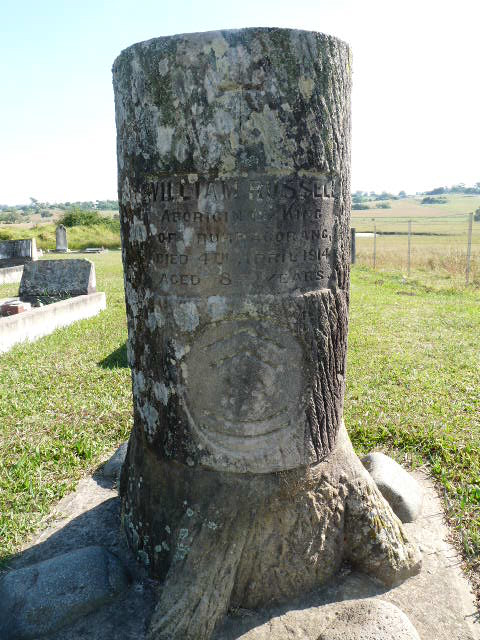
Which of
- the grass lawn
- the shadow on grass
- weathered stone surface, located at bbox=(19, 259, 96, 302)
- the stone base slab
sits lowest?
the grass lawn

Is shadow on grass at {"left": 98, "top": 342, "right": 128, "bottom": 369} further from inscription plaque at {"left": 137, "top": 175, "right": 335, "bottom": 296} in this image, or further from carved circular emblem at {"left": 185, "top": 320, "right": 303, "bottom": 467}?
inscription plaque at {"left": 137, "top": 175, "right": 335, "bottom": 296}

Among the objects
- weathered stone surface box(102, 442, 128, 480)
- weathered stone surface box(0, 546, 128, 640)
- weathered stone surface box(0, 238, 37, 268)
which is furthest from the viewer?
weathered stone surface box(0, 238, 37, 268)

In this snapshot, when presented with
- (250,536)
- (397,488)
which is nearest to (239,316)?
(250,536)

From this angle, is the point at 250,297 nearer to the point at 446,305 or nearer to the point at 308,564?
the point at 308,564

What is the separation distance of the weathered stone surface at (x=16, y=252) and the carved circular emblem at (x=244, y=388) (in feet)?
47.7

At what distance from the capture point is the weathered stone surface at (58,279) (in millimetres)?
10117

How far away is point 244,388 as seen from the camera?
2354 millimetres

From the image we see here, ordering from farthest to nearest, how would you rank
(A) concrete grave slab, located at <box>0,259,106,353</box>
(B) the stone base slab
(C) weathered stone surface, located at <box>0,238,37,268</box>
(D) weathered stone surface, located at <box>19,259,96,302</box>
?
(C) weathered stone surface, located at <box>0,238,37,268</box>
(D) weathered stone surface, located at <box>19,259,96,302</box>
(A) concrete grave slab, located at <box>0,259,106,353</box>
(B) the stone base slab

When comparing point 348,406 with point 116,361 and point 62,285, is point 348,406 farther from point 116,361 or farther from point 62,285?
point 62,285

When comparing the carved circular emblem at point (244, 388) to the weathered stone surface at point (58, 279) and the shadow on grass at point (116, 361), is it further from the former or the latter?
the weathered stone surface at point (58, 279)

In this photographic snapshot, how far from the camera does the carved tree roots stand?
7.72ft

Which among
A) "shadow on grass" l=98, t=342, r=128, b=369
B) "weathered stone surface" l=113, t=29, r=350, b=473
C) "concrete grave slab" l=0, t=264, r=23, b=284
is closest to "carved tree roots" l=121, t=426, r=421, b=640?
"weathered stone surface" l=113, t=29, r=350, b=473

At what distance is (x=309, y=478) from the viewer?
252 cm

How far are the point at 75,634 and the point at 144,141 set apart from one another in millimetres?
2118
